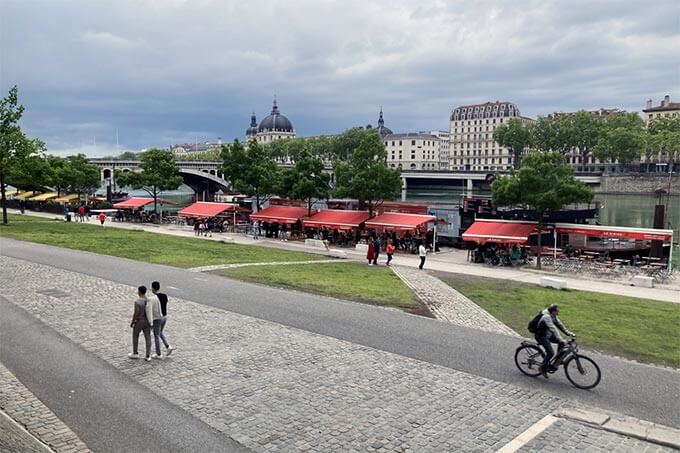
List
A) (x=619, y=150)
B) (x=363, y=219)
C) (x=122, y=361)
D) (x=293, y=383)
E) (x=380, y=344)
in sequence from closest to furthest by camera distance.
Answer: (x=293, y=383) < (x=122, y=361) < (x=380, y=344) < (x=363, y=219) < (x=619, y=150)

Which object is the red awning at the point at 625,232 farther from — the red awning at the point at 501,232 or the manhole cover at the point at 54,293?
the manhole cover at the point at 54,293

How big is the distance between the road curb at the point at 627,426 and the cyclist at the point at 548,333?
165 centimetres

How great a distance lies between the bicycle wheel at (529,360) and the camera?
41.5ft

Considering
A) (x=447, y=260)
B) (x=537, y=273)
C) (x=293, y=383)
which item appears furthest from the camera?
(x=447, y=260)

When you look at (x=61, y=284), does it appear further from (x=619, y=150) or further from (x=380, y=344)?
(x=619, y=150)

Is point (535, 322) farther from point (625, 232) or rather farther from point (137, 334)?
point (625, 232)

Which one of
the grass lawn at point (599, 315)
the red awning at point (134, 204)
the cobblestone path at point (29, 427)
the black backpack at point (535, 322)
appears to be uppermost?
the red awning at point (134, 204)

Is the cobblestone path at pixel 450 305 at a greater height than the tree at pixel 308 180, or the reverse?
the tree at pixel 308 180

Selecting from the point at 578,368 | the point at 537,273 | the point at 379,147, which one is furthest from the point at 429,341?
the point at 379,147

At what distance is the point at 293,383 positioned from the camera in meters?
12.1

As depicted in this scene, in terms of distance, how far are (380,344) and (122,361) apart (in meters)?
6.33

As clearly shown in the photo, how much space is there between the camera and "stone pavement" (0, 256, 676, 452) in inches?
382

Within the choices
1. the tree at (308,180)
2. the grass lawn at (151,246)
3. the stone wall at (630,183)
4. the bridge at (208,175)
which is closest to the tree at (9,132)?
the grass lawn at (151,246)

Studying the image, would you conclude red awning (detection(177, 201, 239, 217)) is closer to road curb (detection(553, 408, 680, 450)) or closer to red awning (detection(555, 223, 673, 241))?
red awning (detection(555, 223, 673, 241))
